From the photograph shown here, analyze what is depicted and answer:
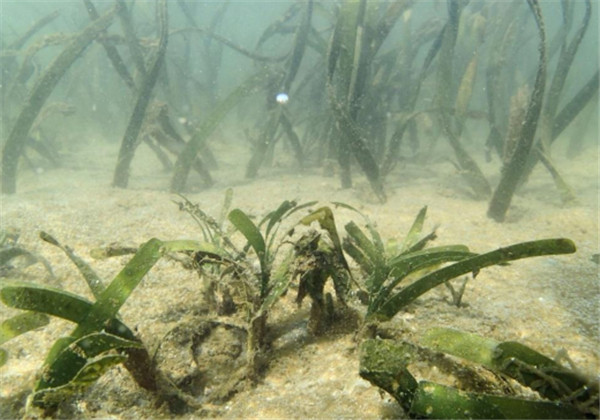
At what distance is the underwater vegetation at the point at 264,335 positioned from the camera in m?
1.05

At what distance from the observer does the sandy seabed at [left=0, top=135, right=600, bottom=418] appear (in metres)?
1.42

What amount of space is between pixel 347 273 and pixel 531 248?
78 centimetres

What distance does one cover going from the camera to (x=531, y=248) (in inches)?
52.1

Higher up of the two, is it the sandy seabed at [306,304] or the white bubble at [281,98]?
the white bubble at [281,98]

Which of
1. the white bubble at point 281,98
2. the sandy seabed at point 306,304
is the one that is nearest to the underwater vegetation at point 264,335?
the sandy seabed at point 306,304

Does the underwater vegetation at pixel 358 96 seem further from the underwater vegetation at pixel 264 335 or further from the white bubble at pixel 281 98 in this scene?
the underwater vegetation at pixel 264 335

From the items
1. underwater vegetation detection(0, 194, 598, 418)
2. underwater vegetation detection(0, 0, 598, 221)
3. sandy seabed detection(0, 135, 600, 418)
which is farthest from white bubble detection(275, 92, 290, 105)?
underwater vegetation detection(0, 194, 598, 418)

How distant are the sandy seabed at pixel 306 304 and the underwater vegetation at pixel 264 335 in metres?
0.11

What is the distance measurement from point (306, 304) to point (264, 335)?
1.15ft

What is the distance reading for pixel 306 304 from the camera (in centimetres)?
189

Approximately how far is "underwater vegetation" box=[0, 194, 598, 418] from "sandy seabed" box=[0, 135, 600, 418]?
110 millimetres

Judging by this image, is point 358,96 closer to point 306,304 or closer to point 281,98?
point 281,98

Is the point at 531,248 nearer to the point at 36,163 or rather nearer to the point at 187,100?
the point at 36,163

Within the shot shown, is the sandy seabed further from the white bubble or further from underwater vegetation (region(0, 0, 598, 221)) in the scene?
the white bubble
